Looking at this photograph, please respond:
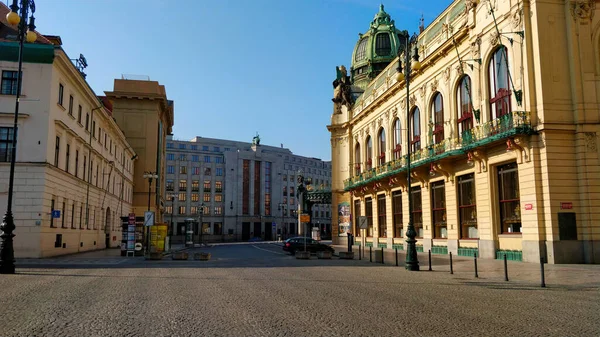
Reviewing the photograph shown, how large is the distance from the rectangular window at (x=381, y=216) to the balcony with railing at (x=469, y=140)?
364 centimetres

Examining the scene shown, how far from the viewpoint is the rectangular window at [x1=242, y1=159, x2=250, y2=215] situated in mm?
115688

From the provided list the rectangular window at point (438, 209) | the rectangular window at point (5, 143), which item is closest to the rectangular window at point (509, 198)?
the rectangular window at point (438, 209)

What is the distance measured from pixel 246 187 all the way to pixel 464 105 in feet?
295

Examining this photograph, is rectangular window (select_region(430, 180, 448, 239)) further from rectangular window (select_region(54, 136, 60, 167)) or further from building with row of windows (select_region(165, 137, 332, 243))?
building with row of windows (select_region(165, 137, 332, 243))

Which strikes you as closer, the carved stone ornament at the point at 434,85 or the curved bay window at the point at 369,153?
the carved stone ornament at the point at 434,85

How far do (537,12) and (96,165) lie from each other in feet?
110

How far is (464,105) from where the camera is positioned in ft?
Answer: 101

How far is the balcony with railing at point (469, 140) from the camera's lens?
23656 millimetres

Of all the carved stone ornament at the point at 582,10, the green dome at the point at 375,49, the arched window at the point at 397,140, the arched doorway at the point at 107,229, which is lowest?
the arched doorway at the point at 107,229

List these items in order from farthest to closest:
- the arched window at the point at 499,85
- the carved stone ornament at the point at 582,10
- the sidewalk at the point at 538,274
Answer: the arched window at the point at 499,85 → the carved stone ornament at the point at 582,10 → the sidewalk at the point at 538,274

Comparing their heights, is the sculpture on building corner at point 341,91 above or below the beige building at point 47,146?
above

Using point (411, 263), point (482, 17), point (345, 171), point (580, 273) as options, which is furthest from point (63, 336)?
point (345, 171)

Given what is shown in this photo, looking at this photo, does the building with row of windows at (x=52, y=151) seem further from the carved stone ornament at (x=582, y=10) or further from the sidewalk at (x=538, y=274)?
the carved stone ornament at (x=582, y=10)

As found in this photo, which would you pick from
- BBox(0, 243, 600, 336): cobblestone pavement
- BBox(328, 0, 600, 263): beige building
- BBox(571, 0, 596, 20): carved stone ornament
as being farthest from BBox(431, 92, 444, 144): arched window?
BBox(0, 243, 600, 336): cobblestone pavement
